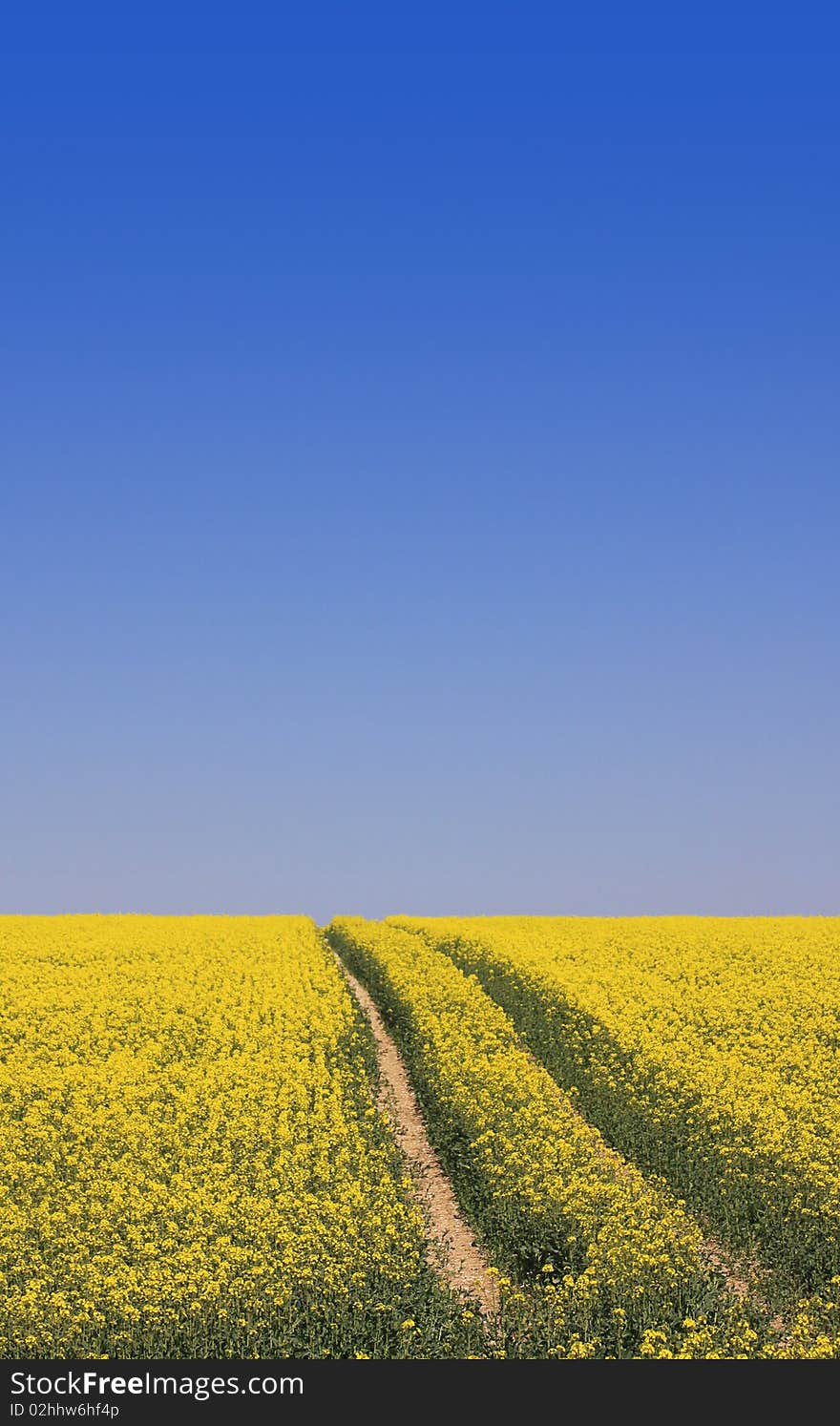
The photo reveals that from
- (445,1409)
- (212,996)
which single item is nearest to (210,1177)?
(445,1409)

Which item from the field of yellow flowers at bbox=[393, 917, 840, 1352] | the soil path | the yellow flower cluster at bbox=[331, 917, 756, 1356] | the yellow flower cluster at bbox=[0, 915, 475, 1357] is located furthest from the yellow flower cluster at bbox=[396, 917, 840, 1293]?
the yellow flower cluster at bbox=[0, 915, 475, 1357]

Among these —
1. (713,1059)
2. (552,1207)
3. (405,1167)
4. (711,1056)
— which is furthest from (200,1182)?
(711,1056)

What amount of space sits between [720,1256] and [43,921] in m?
40.9

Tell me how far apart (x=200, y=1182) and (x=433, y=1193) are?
14.3 ft

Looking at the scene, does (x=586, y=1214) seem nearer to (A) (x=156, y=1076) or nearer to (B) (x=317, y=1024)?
(A) (x=156, y=1076)

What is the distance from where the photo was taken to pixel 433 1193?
2225 cm

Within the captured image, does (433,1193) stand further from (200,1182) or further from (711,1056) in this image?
(711,1056)

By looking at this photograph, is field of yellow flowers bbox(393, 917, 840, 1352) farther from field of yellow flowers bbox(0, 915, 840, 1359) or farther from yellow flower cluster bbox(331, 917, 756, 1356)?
yellow flower cluster bbox(331, 917, 756, 1356)

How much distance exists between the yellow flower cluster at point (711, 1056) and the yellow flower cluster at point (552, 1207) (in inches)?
34.5

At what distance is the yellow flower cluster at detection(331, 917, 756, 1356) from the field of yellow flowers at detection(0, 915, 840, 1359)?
2.0 inches

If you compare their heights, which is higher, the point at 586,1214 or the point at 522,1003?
the point at 522,1003

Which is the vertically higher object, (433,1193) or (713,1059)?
(713,1059)

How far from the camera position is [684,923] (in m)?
56.0

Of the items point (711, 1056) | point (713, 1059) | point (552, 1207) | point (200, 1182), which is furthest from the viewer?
point (711, 1056)
